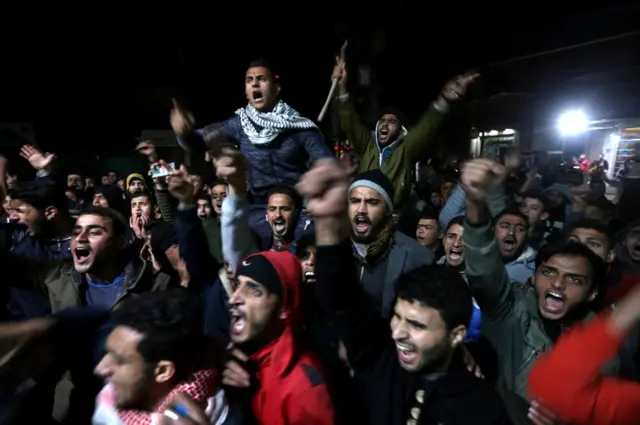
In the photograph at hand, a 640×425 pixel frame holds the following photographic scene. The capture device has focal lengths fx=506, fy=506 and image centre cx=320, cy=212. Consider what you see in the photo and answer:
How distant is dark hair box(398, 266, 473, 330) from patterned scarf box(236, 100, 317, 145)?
1591mm

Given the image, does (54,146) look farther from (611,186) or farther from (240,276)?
(611,186)

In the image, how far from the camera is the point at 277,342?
200cm

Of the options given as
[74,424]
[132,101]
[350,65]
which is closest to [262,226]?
[74,424]

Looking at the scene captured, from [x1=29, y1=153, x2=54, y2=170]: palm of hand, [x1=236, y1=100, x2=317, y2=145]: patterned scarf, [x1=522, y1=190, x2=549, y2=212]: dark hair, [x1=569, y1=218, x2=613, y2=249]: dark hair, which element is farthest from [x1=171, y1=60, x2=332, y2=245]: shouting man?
[x1=522, y1=190, x2=549, y2=212]: dark hair

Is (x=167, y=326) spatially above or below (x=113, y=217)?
below

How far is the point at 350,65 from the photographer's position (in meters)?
10.1

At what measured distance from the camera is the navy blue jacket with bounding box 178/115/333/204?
3.35 m

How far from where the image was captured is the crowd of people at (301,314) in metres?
1.76

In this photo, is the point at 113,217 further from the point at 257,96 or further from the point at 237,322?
the point at 237,322

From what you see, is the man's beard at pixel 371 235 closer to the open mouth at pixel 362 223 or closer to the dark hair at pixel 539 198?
the open mouth at pixel 362 223

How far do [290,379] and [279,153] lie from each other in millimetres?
1794

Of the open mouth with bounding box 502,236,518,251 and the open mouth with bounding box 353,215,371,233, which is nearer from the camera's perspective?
the open mouth with bounding box 353,215,371,233

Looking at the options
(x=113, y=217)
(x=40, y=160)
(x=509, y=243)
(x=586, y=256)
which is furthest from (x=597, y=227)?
(x=40, y=160)

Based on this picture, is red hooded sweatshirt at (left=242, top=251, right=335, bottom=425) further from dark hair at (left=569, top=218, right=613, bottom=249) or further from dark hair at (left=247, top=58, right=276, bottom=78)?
dark hair at (left=569, top=218, right=613, bottom=249)
